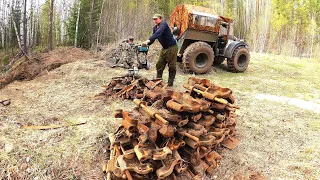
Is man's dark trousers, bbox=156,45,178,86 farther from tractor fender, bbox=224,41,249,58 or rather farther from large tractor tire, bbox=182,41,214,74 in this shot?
tractor fender, bbox=224,41,249,58

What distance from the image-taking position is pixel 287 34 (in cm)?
2109

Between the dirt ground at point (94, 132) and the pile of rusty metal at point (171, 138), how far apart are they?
283 mm

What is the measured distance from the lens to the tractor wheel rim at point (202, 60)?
7.79 m

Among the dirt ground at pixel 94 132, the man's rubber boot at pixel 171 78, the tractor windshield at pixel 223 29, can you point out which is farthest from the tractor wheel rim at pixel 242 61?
the man's rubber boot at pixel 171 78

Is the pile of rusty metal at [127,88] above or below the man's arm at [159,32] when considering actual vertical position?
below

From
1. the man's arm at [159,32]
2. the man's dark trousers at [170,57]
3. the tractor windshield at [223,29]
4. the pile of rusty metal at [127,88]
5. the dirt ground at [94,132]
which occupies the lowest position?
the dirt ground at [94,132]

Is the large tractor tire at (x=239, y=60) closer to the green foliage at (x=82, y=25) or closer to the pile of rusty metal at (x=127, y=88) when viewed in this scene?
the pile of rusty metal at (x=127, y=88)

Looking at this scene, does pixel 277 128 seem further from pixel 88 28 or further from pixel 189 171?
pixel 88 28

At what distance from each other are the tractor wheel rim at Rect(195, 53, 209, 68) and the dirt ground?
5.21 feet

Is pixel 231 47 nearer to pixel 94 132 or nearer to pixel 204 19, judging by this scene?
pixel 204 19

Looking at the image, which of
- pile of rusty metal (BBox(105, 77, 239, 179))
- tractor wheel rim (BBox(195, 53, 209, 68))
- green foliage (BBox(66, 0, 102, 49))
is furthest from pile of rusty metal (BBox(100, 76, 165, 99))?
green foliage (BBox(66, 0, 102, 49))

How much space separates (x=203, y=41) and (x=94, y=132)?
5.60 metres

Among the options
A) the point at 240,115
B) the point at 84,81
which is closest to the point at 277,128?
the point at 240,115

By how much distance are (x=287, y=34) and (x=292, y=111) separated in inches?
747
